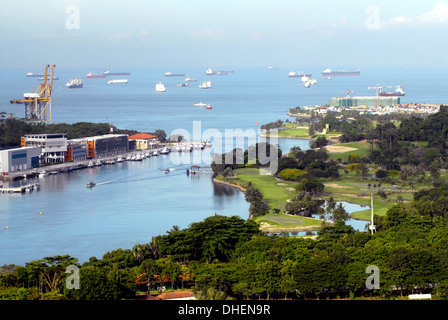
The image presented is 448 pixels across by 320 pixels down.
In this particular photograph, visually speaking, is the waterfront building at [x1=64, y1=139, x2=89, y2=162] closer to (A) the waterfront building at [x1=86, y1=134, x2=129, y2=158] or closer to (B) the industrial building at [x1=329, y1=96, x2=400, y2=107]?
(A) the waterfront building at [x1=86, y1=134, x2=129, y2=158]

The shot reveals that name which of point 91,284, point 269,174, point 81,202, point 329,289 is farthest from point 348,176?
point 91,284

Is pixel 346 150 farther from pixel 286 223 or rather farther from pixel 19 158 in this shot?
pixel 286 223

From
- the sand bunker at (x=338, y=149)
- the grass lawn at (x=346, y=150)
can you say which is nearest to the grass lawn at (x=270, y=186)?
the grass lawn at (x=346, y=150)

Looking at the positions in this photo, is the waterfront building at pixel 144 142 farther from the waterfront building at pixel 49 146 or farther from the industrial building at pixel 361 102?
the industrial building at pixel 361 102

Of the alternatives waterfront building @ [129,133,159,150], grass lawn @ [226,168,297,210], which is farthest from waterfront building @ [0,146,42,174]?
grass lawn @ [226,168,297,210]

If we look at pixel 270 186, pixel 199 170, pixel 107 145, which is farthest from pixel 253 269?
Answer: pixel 107 145

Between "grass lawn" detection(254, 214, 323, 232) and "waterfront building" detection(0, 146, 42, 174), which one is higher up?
"waterfront building" detection(0, 146, 42, 174)

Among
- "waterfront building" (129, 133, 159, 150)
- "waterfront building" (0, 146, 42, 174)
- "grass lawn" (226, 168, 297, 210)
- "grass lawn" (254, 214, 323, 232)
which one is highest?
"waterfront building" (129, 133, 159, 150)
